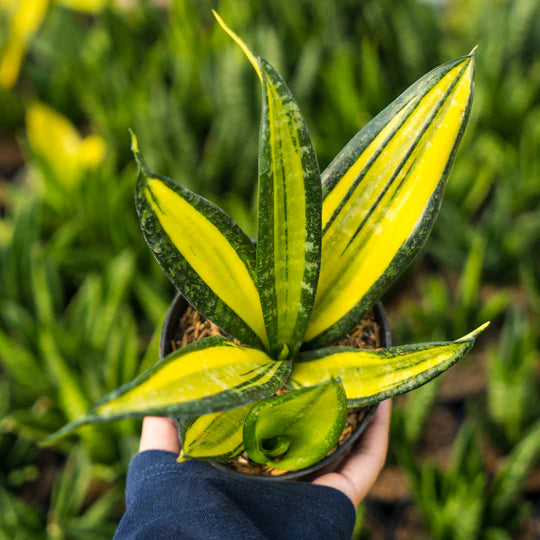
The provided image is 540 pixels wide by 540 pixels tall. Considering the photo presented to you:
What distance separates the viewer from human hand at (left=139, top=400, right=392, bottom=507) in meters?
0.56

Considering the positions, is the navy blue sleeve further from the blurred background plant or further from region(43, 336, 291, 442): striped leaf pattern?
the blurred background plant

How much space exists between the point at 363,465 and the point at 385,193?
30cm

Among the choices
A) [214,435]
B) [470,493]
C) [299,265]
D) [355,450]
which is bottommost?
[470,493]

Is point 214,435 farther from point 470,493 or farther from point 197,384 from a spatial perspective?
point 470,493

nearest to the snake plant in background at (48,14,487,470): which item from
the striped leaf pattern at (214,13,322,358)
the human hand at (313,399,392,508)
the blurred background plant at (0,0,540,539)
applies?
the striped leaf pattern at (214,13,322,358)

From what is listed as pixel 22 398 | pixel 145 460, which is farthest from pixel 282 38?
pixel 145 460

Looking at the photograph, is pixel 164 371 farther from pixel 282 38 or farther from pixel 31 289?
pixel 282 38

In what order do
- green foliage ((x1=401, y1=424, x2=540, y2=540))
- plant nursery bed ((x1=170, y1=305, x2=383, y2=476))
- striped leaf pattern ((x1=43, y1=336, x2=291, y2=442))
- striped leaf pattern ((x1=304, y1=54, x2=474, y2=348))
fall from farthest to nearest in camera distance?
green foliage ((x1=401, y1=424, x2=540, y2=540)) < plant nursery bed ((x1=170, y1=305, x2=383, y2=476)) < striped leaf pattern ((x1=304, y1=54, x2=474, y2=348)) < striped leaf pattern ((x1=43, y1=336, x2=291, y2=442))

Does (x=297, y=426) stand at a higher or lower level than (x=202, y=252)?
lower

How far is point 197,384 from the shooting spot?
1.25ft

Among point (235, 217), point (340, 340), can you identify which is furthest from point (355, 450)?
point (235, 217)

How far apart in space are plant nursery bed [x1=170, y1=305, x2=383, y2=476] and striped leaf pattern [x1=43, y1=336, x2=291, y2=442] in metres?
0.10

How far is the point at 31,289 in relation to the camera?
1.04m

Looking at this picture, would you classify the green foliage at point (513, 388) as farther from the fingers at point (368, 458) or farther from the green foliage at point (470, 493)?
the fingers at point (368, 458)
